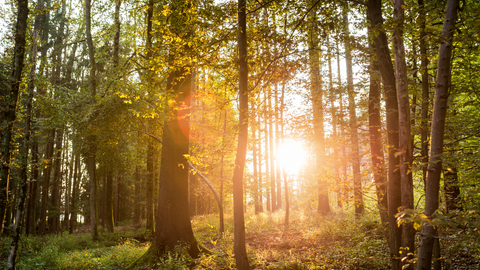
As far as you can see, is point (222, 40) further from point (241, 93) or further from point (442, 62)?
point (442, 62)

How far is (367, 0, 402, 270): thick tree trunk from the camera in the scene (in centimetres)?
469

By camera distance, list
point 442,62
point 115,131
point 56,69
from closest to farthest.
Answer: point 442,62, point 115,131, point 56,69

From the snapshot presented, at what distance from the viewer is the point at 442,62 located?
119 inches

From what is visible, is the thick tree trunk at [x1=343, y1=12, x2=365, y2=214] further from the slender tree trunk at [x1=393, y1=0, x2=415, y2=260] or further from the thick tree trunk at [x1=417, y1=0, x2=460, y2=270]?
the thick tree trunk at [x1=417, y1=0, x2=460, y2=270]

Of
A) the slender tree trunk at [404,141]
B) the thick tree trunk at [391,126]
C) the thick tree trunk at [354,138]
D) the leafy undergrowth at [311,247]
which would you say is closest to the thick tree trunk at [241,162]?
the leafy undergrowth at [311,247]

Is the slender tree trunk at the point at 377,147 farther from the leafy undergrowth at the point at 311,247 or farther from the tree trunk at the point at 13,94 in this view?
the tree trunk at the point at 13,94

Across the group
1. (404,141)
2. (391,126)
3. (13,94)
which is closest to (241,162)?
(391,126)

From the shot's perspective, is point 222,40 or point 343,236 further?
point 343,236

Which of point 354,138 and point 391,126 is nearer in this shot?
point 391,126

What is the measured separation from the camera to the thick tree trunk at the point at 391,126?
15.4 feet

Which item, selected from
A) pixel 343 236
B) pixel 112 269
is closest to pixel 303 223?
pixel 343 236

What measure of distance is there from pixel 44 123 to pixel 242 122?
12921 millimetres

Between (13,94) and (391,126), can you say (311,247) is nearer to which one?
(391,126)

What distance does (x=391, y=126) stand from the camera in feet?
15.7
